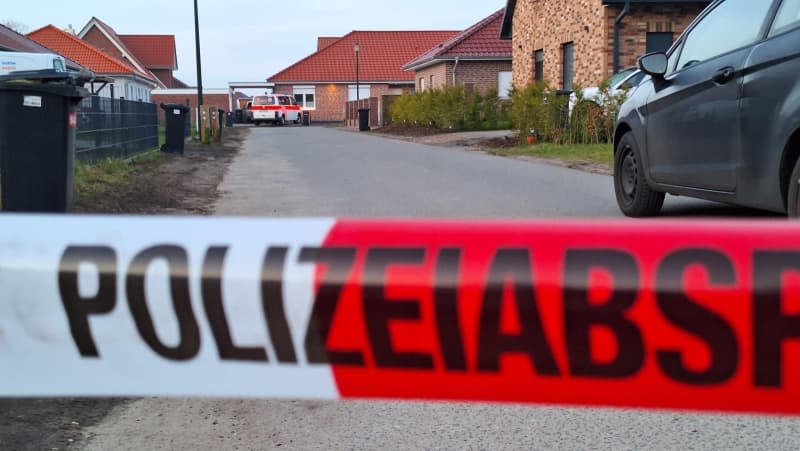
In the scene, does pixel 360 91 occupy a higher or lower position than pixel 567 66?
higher

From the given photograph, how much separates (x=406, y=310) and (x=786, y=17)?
185 inches

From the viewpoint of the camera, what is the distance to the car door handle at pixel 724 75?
18.5 ft

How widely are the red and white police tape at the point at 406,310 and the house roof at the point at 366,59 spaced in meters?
62.8

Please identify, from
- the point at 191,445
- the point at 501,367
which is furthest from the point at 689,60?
the point at 501,367

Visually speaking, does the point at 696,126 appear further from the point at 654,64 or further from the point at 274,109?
the point at 274,109

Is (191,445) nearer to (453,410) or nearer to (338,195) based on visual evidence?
(453,410)

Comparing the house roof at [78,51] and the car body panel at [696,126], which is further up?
the house roof at [78,51]

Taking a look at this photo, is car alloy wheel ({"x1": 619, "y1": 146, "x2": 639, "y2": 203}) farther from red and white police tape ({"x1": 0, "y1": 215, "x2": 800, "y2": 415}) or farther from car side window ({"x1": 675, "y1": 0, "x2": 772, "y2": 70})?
red and white police tape ({"x1": 0, "y1": 215, "x2": 800, "y2": 415})

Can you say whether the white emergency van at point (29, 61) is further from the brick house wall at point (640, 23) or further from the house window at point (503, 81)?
the house window at point (503, 81)

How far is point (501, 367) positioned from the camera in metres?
1.29

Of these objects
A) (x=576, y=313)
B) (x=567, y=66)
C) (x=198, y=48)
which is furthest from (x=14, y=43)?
(x=576, y=313)

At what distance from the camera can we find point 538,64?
29469mm

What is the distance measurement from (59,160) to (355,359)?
6.73 metres

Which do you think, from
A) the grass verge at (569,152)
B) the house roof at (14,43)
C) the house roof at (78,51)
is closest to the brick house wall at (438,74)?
the house roof at (14,43)
